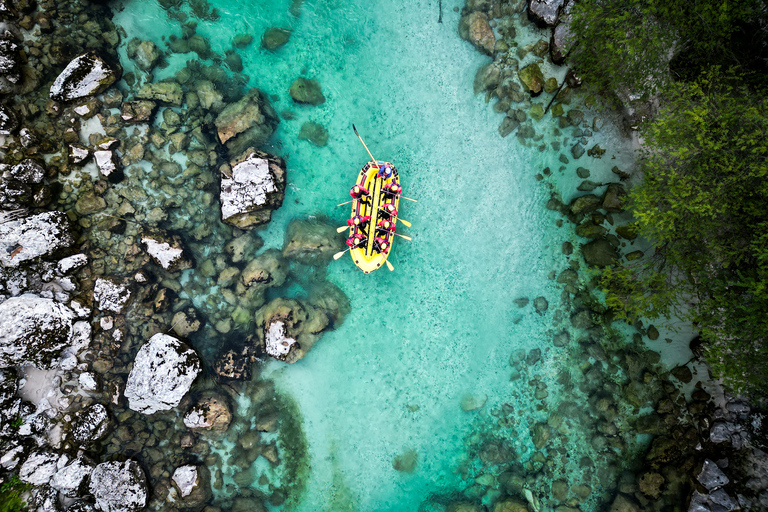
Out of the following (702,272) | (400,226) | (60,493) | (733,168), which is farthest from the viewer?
(400,226)

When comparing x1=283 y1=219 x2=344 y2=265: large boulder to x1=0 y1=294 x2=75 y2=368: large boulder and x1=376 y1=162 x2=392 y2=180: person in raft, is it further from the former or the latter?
x1=0 y1=294 x2=75 y2=368: large boulder

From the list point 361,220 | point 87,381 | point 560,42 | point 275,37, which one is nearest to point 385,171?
point 361,220

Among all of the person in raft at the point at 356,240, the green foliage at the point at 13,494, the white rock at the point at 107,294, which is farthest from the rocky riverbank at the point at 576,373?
the green foliage at the point at 13,494

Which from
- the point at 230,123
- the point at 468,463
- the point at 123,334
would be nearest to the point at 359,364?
the point at 468,463

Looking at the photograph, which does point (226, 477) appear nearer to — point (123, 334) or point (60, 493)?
point (60, 493)

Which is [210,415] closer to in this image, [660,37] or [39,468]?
[39,468]
